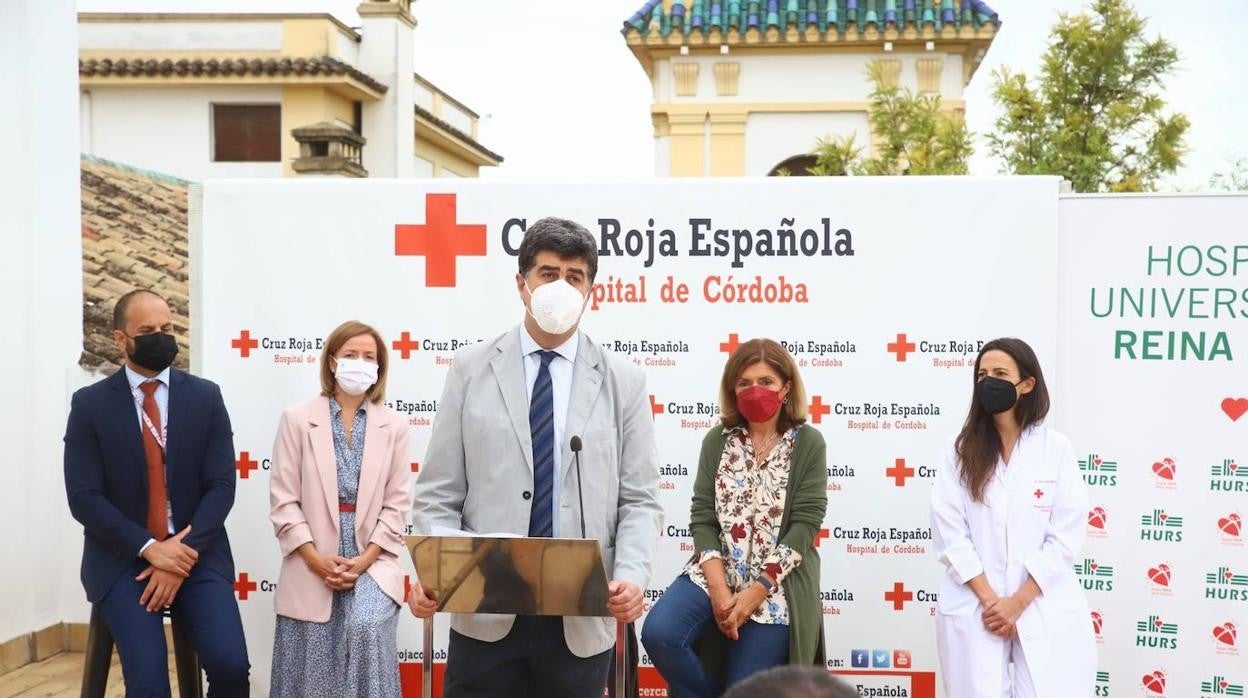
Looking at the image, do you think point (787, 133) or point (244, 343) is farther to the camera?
point (787, 133)

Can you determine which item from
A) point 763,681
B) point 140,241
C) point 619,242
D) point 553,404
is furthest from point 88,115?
point 763,681

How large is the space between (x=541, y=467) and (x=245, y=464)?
2177mm

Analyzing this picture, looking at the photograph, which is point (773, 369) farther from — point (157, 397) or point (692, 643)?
point (157, 397)

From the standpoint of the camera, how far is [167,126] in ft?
75.5

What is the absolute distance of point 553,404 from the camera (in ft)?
10.4

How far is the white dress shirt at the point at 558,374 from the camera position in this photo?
314 centimetres

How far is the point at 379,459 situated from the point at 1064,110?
1001cm

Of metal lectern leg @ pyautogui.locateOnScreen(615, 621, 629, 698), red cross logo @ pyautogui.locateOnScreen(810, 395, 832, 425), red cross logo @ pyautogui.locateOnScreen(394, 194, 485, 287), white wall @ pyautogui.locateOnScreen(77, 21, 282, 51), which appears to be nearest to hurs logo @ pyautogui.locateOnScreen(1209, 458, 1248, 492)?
red cross logo @ pyautogui.locateOnScreen(810, 395, 832, 425)

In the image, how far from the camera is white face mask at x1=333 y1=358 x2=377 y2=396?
4312 mm

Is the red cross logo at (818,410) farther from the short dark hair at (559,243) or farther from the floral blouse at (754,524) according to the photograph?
the short dark hair at (559,243)

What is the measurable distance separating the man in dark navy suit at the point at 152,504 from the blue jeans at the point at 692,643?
1.44 m

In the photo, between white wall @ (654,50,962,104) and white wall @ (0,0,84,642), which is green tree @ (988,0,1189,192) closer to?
white wall @ (654,50,962,104)

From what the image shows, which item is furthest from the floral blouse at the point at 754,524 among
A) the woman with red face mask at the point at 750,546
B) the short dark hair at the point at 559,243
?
the short dark hair at the point at 559,243

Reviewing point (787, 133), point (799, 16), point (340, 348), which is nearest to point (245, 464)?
point (340, 348)
